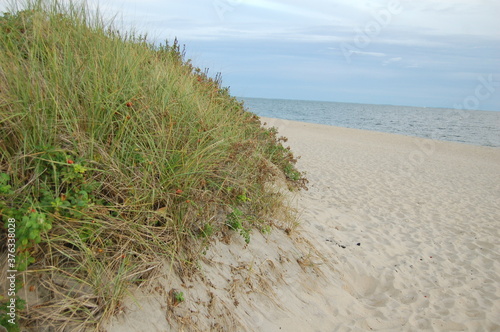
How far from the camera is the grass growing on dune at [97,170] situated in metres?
2.49

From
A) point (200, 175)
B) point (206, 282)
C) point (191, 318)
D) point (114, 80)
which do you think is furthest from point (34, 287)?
point (114, 80)

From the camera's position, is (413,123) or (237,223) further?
(413,123)

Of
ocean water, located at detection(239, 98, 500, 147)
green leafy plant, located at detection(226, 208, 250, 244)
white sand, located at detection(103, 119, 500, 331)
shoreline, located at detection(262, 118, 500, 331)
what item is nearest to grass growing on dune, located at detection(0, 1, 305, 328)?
green leafy plant, located at detection(226, 208, 250, 244)

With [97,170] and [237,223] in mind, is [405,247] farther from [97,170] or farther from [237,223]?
[97,170]

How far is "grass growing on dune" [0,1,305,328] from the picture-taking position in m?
2.49

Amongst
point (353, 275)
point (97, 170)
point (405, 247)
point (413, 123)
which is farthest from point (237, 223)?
point (413, 123)

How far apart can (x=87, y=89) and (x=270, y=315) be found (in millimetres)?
2679

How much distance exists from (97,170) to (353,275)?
3.33 meters

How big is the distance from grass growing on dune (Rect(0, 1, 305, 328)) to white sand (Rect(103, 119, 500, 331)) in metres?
0.31

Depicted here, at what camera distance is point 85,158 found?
2.89 m

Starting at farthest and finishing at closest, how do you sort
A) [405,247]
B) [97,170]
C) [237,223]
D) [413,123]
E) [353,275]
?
[413,123]
[405,247]
[353,275]
[237,223]
[97,170]

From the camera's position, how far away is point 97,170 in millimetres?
2818

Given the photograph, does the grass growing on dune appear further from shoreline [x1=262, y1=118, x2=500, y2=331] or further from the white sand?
shoreline [x1=262, y1=118, x2=500, y2=331]

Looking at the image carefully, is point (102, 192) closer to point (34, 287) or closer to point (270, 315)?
point (34, 287)
